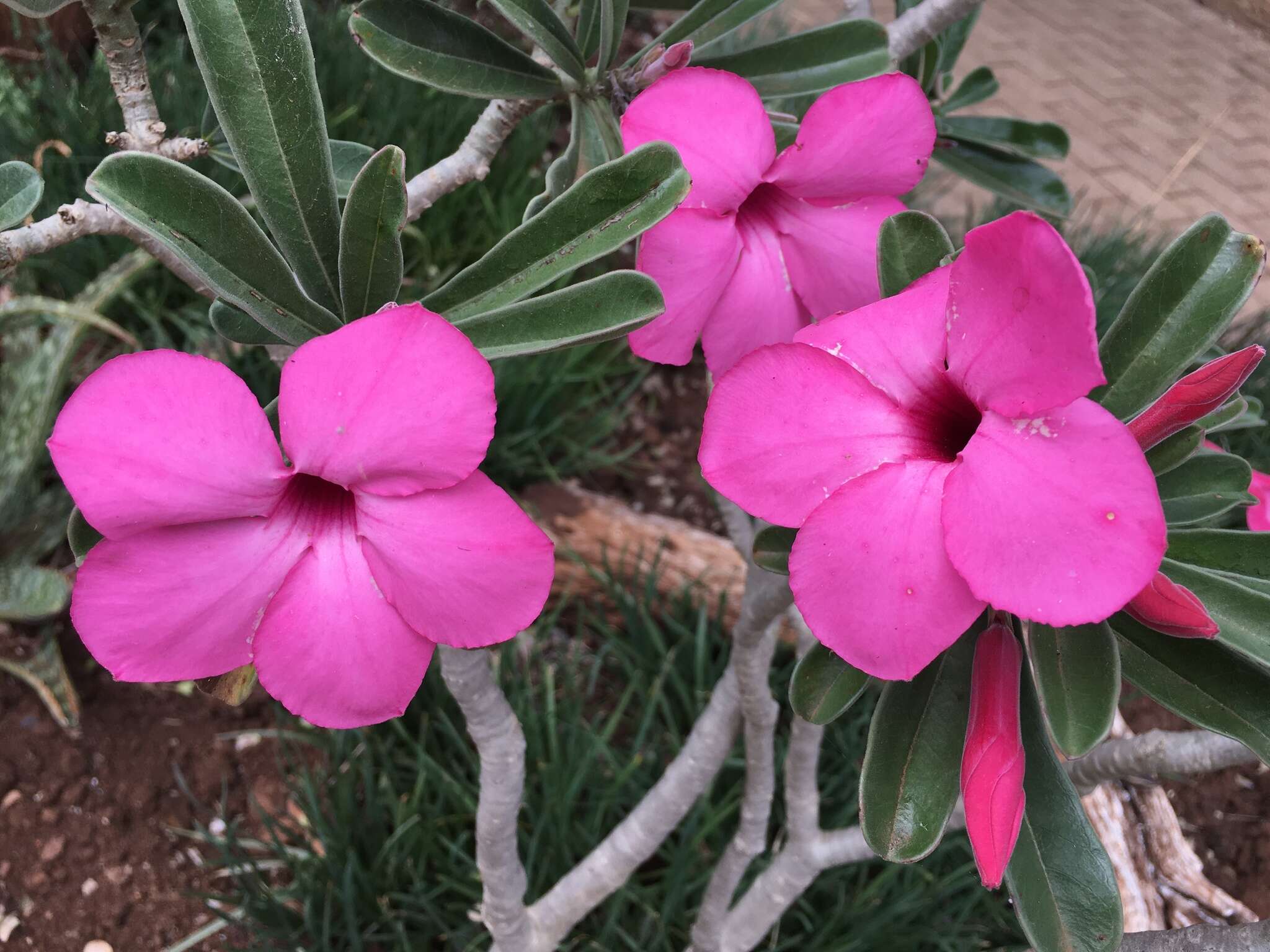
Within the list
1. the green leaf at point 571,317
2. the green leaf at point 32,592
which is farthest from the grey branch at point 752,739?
the green leaf at point 32,592

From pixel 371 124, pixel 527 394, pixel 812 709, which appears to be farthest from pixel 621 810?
pixel 371 124

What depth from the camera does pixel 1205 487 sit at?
0.64 metres

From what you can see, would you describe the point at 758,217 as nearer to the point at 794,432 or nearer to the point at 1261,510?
the point at 794,432

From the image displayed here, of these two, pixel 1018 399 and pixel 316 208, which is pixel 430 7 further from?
pixel 1018 399

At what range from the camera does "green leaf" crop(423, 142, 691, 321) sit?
0.50 meters

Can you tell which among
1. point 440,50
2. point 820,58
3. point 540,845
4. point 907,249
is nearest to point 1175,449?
point 907,249

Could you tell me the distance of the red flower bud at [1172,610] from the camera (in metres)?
0.44

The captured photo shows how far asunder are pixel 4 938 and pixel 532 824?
0.72 m

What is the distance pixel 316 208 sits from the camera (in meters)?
0.54

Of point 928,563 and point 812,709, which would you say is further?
point 812,709

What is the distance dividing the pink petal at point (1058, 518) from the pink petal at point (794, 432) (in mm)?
47

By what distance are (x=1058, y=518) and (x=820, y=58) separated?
0.52 m

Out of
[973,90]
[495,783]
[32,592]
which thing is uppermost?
[973,90]

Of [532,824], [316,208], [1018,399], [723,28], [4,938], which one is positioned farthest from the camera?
[532,824]
